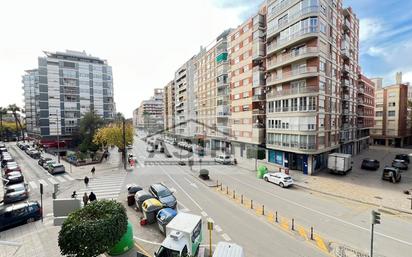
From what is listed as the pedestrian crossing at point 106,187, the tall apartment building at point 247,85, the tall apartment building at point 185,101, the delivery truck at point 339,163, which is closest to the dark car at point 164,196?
the pedestrian crossing at point 106,187

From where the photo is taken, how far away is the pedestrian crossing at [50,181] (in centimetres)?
2250

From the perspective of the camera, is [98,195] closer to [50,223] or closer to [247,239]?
[50,223]

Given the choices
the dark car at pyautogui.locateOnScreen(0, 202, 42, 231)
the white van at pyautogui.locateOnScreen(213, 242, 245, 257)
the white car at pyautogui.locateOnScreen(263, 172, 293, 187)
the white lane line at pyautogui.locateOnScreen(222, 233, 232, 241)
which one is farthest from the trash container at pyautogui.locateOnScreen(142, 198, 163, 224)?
the white car at pyautogui.locateOnScreen(263, 172, 293, 187)

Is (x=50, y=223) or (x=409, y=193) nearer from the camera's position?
(x=50, y=223)

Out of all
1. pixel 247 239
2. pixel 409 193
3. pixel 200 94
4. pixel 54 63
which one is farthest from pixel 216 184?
pixel 54 63

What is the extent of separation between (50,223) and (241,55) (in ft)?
116

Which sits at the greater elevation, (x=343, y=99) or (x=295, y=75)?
(x=295, y=75)

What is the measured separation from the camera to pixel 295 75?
26.7 metres

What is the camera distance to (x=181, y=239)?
29.5 feet

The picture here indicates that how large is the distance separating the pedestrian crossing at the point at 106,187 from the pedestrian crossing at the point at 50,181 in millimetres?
3280

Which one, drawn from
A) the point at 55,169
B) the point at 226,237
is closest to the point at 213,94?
the point at 55,169

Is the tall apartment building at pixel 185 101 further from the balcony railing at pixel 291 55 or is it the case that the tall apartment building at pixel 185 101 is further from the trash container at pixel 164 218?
the trash container at pixel 164 218

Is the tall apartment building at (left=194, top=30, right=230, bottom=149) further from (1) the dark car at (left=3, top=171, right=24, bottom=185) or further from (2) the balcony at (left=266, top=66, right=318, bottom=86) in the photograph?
(1) the dark car at (left=3, top=171, right=24, bottom=185)

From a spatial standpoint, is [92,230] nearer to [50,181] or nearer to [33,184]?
[33,184]
